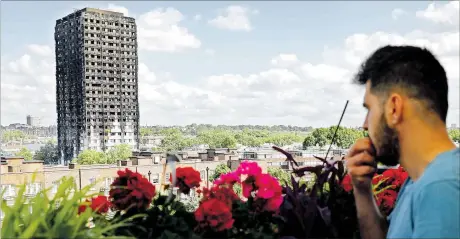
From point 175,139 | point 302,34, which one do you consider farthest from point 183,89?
point 302,34

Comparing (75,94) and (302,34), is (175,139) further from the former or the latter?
(302,34)

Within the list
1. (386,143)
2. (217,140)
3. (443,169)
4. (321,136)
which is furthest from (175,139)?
(443,169)

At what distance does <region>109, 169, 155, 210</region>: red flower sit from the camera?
933 millimetres

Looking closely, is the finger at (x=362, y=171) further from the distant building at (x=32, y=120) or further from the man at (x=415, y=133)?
the distant building at (x=32, y=120)

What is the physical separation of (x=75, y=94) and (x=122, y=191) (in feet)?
178

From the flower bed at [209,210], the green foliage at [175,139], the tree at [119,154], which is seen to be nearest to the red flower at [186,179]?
the flower bed at [209,210]

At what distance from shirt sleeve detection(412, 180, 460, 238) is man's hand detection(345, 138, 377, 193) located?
0.22 meters

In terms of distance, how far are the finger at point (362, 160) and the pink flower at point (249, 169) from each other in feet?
0.69

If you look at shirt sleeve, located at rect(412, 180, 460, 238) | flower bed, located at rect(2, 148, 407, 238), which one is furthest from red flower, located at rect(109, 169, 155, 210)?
shirt sleeve, located at rect(412, 180, 460, 238)

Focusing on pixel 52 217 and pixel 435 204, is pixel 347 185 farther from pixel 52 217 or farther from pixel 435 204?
pixel 52 217

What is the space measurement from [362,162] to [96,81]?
174 ft

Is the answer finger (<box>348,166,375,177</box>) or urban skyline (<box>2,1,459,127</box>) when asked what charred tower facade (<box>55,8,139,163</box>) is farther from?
finger (<box>348,166,375,177</box>)

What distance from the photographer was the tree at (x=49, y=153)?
54250mm

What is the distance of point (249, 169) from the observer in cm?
107
